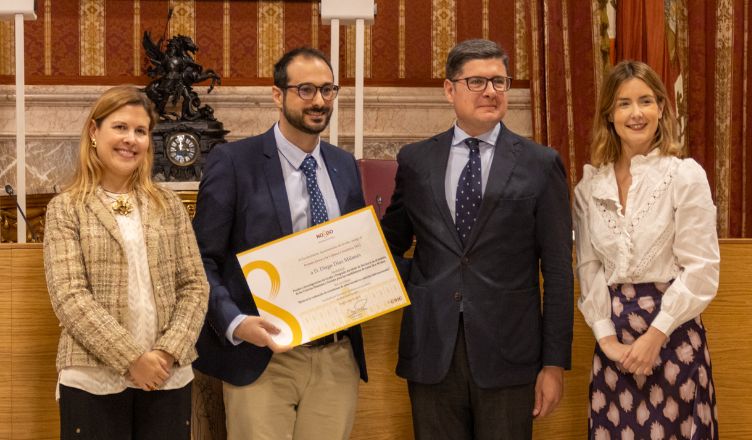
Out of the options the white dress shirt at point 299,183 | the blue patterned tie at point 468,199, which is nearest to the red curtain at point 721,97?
the blue patterned tie at point 468,199

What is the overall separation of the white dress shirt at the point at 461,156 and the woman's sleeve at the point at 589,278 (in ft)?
1.07

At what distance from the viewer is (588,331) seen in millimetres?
3039

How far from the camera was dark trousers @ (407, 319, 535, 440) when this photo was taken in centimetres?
246

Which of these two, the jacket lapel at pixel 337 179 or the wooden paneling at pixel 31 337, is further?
the wooden paneling at pixel 31 337

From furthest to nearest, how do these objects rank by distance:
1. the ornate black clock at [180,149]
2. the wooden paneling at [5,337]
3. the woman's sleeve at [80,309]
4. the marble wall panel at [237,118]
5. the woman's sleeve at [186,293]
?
1. the marble wall panel at [237,118]
2. the ornate black clock at [180,149]
3. the wooden paneling at [5,337]
4. the woman's sleeve at [186,293]
5. the woman's sleeve at [80,309]

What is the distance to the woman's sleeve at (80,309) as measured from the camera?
2.27 meters

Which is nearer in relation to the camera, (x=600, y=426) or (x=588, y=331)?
(x=600, y=426)

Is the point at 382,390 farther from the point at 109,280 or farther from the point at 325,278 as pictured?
the point at 109,280

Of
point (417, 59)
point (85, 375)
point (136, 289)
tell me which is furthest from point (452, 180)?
point (417, 59)

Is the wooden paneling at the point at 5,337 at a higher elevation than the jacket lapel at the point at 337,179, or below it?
below

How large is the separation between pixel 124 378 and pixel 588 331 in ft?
4.83

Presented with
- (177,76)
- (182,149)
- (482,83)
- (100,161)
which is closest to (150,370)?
(100,161)

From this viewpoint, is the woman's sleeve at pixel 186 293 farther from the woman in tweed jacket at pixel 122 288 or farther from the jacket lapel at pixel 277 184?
the jacket lapel at pixel 277 184

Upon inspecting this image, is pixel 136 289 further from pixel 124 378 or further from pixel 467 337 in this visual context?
pixel 467 337
